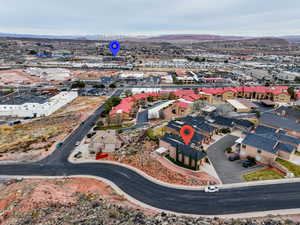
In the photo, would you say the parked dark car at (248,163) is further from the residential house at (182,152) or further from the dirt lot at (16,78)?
the dirt lot at (16,78)

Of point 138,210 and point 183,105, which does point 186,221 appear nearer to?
point 138,210

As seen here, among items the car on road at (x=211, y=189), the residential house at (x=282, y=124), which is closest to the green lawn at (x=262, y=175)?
the car on road at (x=211, y=189)

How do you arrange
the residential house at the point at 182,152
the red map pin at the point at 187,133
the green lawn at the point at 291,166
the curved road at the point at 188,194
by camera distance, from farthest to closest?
1. the red map pin at the point at 187,133
2. the residential house at the point at 182,152
3. the green lawn at the point at 291,166
4. the curved road at the point at 188,194

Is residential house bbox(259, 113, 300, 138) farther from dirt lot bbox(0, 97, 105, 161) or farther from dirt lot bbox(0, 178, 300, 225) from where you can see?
dirt lot bbox(0, 97, 105, 161)

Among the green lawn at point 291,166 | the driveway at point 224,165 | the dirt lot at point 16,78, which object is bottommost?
the driveway at point 224,165

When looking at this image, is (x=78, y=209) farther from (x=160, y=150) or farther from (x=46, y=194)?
(x=160, y=150)

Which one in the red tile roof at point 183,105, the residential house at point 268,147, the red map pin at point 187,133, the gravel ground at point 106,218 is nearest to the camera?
the gravel ground at point 106,218

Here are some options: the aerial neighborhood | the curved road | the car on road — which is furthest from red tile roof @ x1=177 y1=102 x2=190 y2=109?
the car on road
